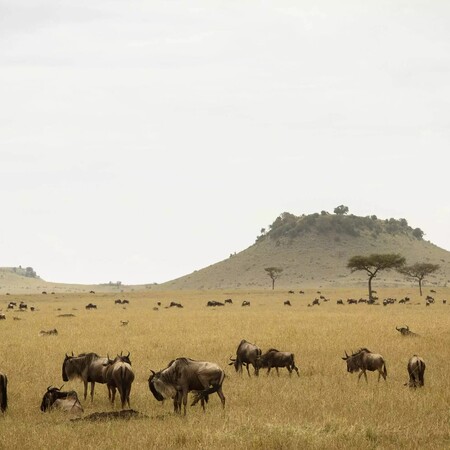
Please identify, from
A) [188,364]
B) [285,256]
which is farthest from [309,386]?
[285,256]

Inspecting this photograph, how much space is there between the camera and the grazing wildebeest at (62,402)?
532 inches

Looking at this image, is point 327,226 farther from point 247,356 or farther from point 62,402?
point 62,402

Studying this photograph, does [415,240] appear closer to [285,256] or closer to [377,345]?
[285,256]

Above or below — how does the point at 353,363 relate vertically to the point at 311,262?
below

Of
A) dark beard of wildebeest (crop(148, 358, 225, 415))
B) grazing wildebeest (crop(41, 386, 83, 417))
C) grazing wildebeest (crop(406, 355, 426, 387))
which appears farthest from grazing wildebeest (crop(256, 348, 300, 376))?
grazing wildebeest (crop(41, 386, 83, 417))

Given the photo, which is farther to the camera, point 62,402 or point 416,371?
point 416,371

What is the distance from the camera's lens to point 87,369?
1576cm

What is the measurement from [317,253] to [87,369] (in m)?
155

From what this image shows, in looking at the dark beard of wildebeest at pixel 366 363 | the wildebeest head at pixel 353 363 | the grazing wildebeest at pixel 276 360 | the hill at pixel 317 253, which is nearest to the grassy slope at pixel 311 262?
the hill at pixel 317 253

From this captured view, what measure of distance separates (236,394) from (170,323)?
2416 centimetres

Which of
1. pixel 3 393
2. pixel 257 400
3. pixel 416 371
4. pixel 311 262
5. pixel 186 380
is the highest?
pixel 311 262

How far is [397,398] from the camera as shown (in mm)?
14531

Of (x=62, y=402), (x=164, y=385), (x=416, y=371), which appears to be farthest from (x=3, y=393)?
(x=416, y=371)

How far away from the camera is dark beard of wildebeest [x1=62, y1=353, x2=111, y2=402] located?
15.3 m
